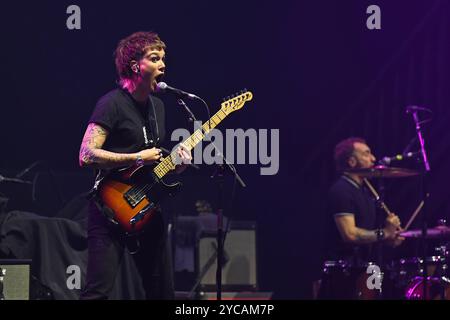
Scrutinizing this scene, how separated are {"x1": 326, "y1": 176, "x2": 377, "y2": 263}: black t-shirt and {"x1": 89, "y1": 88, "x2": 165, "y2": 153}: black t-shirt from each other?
2.86 metres

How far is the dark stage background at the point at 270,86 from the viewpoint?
8.30 meters

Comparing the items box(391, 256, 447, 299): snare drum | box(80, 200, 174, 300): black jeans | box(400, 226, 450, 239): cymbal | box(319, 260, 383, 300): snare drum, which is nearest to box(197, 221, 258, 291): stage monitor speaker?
box(319, 260, 383, 300): snare drum

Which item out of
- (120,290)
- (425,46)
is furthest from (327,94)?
(120,290)

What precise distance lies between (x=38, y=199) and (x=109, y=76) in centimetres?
140

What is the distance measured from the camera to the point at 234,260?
7906 millimetres

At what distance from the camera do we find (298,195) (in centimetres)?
887

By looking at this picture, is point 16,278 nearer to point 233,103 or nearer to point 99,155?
point 99,155

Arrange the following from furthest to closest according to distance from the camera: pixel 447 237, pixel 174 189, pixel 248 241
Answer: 1. pixel 248 241
2. pixel 447 237
3. pixel 174 189

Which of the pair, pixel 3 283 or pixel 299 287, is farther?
pixel 299 287

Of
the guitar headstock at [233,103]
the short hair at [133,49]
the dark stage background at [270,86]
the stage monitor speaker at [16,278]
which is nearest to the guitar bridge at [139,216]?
the short hair at [133,49]

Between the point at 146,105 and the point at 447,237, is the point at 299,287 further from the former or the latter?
the point at 146,105

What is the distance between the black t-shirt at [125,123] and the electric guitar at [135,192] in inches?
5.4

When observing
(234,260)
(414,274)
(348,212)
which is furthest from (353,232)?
(234,260)

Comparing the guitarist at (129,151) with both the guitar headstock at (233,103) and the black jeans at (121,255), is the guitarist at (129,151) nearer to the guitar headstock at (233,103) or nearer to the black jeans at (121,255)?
the black jeans at (121,255)
